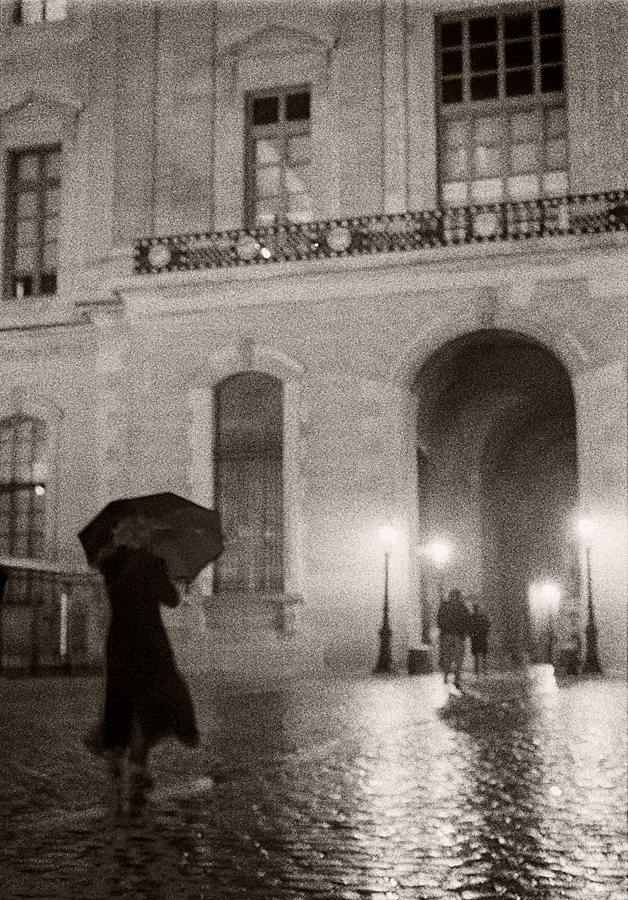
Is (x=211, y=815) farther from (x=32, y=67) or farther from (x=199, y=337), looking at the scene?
(x=32, y=67)

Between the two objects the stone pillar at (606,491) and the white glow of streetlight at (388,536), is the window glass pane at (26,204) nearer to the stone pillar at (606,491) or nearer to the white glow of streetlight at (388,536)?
the white glow of streetlight at (388,536)

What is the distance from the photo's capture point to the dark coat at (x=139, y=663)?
7.27m

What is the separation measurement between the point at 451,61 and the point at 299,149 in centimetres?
332

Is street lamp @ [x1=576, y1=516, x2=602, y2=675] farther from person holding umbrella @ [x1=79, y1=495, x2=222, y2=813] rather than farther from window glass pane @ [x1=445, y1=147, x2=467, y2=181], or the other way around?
person holding umbrella @ [x1=79, y1=495, x2=222, y2=813]

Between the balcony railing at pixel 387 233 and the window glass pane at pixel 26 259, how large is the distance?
366 centimetres

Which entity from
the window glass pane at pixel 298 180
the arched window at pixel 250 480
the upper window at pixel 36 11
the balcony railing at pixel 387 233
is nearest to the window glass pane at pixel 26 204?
the upper window at pixel 36 11

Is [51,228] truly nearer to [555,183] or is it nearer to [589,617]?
[555,183]

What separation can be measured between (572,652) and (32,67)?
16245 mm

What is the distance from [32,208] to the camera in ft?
86.8

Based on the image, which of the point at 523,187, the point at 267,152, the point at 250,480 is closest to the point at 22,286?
the point at 267,152

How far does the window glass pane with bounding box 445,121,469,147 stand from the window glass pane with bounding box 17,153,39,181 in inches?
341

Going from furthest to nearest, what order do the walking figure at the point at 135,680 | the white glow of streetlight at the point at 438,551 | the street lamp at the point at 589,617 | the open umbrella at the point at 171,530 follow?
the white glow of streetlight at the point at 438,551 < the street lamp at the point at 589,617 < the open umbrella at the point at 171,530 < the walking figure at the point at 135,680

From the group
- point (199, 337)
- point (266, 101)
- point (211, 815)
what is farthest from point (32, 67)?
point (211, 815)

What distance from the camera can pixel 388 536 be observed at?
21.1 meters
